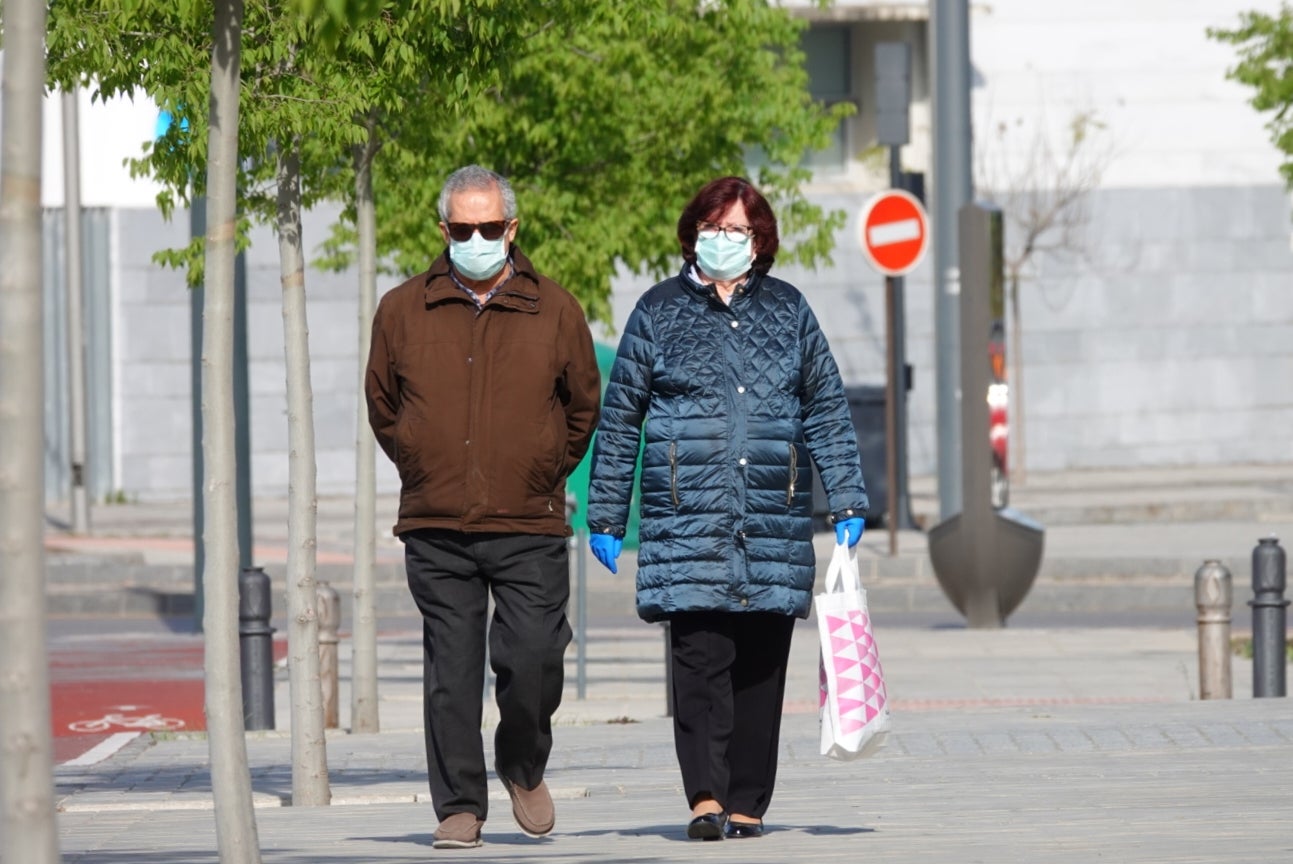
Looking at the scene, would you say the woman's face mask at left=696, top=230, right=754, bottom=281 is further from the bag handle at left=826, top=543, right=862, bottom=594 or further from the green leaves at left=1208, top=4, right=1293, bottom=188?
the green leaves at left=1208, top=4, right=1293, bottom=188

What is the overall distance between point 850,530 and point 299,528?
6.59 feet

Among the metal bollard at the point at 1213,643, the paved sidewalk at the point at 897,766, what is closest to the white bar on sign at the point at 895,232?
the paved sidewalk at the point at 897,766

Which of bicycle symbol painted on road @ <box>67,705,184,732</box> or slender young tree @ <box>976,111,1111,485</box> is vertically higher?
slender young tree @ <box>976,111,1111,485</box>

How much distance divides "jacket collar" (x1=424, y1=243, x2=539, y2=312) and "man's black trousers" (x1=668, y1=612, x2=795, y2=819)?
2.97 feet

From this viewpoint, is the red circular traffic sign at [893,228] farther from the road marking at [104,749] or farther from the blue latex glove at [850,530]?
the blue latex glove at [850,530]

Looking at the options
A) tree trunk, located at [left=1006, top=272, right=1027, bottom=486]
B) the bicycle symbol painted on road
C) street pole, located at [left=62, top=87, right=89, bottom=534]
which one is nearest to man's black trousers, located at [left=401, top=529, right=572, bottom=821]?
the bicycle symbol painted on road

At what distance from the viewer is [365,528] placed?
34.1 feet

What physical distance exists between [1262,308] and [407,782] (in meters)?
22.5

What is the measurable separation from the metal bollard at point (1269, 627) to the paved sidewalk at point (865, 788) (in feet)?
2.51

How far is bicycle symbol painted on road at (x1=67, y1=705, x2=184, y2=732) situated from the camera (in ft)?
38.2

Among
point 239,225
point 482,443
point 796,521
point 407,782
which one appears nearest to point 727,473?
point 796,521

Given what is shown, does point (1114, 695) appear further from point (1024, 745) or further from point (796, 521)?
point (796, 521)

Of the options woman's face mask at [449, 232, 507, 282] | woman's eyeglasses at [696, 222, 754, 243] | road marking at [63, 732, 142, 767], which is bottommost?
road marking at [63, 732, 142, 767]

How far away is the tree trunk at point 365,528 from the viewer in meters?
10.4
